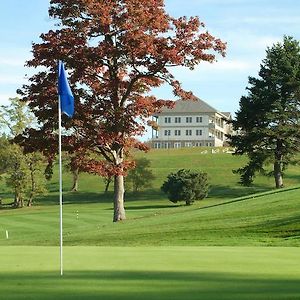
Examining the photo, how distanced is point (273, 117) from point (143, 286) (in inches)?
2198

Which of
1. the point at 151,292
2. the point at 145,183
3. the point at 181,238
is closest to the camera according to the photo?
the point at 151,292

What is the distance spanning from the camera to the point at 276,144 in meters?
66.9

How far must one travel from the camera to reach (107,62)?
35.8 metres

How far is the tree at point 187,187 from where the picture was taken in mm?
68812

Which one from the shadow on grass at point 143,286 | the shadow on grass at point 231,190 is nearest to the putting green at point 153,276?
the shadow on grass at point 143,286

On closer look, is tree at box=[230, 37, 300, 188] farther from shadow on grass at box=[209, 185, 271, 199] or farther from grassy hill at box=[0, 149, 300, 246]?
grassy hill at box=[0, 149, 300, 246]

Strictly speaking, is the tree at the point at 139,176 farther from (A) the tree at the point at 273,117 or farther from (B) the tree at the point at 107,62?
(B) the tree at the point at 107,62

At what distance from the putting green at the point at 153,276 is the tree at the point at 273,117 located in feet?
160

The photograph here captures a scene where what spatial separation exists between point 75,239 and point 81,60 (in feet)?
32.1

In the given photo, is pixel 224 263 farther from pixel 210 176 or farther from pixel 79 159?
pixel 210 176

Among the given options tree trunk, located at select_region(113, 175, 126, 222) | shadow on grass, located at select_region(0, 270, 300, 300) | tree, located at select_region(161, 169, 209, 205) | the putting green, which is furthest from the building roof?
shadow on grass, located at select_region(0, 270, 300, 300)

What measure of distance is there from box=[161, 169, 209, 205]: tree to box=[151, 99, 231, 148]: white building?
98951 mm

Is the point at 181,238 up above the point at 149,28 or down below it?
below

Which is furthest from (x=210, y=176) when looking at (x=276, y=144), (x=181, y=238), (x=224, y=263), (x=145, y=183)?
(x=224, y=263)
